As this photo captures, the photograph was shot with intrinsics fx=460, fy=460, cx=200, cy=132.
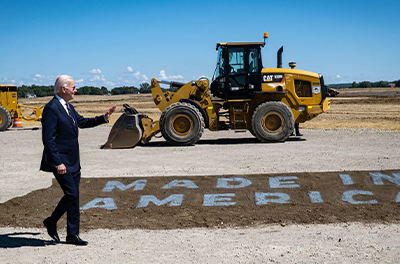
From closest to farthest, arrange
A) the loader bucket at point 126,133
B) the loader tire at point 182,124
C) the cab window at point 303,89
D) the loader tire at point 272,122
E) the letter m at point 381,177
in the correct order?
the letter m at point 381,177 → the loader bucket at point 126,133 → the loader tire at point 182,124 → the loader tire at point 272,122 → the cab window at point 303,89

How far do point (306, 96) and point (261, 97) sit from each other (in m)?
1.59

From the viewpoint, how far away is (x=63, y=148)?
5.40 meters

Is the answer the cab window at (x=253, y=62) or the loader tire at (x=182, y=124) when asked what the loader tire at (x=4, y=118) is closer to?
the loader tire at (x=182, y=124)

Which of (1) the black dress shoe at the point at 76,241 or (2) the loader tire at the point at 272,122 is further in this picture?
(2) the loader tire at the point at 272,122

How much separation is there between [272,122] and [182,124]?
2.96m

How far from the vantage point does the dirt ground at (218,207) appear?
212 inches

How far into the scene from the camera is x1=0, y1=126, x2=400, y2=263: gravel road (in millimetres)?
5266

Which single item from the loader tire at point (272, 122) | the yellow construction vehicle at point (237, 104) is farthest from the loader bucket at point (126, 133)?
the loader tire at point (272, 122)

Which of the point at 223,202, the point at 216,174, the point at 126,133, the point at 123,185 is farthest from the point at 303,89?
the point at 223,202

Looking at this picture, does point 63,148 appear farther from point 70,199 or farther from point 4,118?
point 4,118

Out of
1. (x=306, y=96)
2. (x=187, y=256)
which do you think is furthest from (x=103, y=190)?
(x=306, y=96)

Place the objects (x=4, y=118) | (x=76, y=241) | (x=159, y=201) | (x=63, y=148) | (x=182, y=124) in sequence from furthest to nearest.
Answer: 1. (x=4, y=118)
2. (x=182, y=124)
3. (x=159, y=201)
4. (x=76, y=241)
5. (x=63, y=148)

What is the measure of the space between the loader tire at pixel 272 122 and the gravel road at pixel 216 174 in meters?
0.50

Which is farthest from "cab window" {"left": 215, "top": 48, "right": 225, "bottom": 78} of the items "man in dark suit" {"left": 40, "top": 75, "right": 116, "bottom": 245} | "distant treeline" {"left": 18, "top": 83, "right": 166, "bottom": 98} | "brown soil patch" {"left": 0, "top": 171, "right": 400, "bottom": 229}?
"distant treeline" {"left": 18, "top": 83, "right": 166, "bottom": 98}
